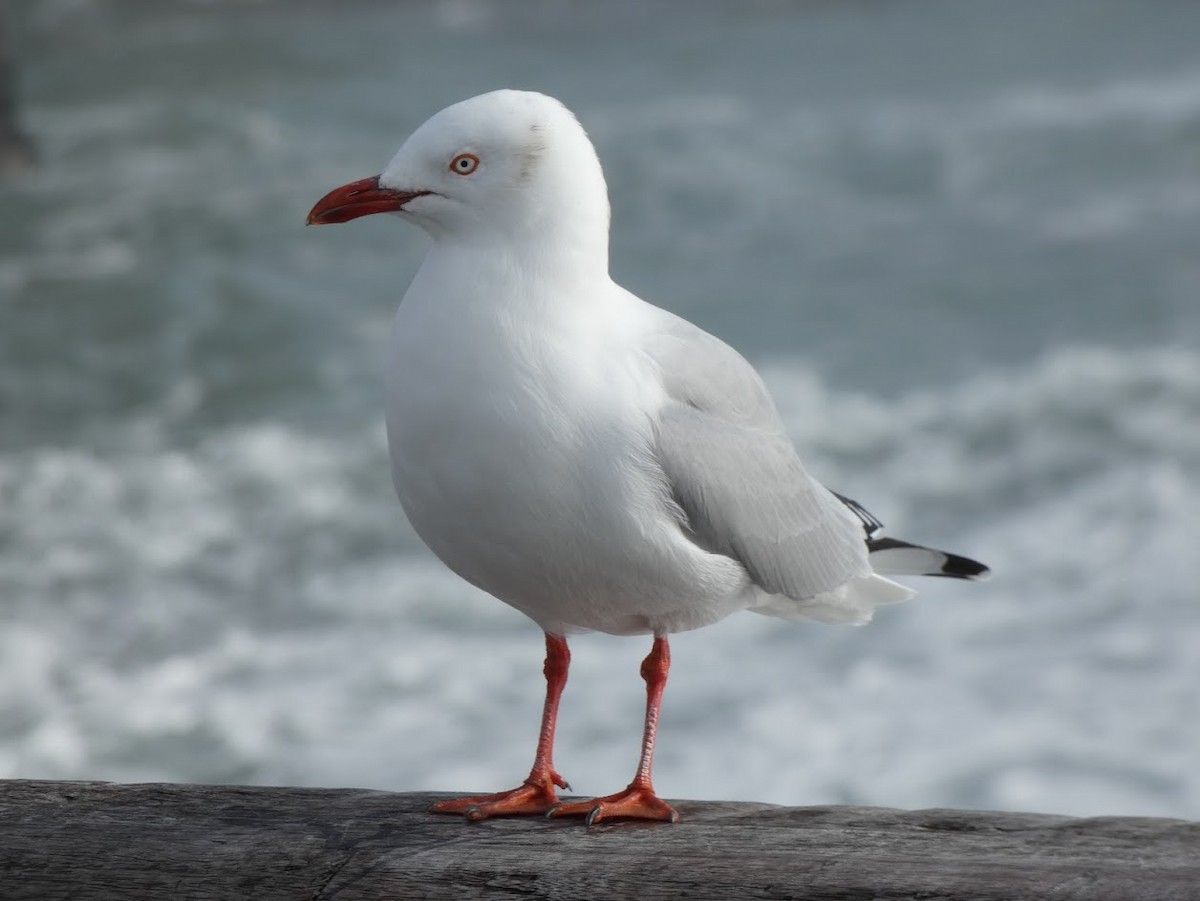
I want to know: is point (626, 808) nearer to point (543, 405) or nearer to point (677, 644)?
point (543, 405)

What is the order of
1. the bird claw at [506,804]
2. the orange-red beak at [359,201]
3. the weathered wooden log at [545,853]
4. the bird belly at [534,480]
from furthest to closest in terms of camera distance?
the bird claw at [506,804], the orange-red beak at [359,201], the bird belly at [534,480], the weathered wooden log at [545,853]

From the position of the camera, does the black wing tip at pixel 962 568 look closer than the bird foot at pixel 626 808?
No

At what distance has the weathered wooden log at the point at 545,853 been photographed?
7.34 feet

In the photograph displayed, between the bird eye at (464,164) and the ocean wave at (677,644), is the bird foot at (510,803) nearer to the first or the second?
the bird eye at (464,164)

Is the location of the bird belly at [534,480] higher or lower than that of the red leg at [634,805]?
higher

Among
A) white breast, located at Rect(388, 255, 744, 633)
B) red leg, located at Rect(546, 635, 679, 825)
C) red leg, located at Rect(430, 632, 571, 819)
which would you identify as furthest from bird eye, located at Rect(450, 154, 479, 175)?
red leg, located at Rect(546, 635, 679, 825)

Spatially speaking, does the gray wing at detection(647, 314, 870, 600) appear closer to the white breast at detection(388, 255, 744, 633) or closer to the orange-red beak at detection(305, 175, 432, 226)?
the white breast at detection(388, 255, 744, 633)

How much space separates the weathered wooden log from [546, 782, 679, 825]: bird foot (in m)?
0.03

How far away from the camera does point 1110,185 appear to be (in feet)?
38.2

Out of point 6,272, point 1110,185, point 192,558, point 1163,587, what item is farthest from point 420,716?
point 1110,185

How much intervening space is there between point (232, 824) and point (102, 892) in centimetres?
22

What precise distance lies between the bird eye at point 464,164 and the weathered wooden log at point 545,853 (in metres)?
0.98

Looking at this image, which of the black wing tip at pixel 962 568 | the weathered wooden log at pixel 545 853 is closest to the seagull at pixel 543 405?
the weathered wooden log at pixel 545 853

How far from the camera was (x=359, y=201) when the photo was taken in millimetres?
2592
